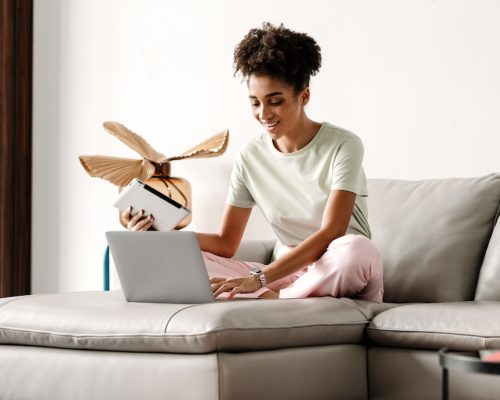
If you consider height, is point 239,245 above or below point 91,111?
below

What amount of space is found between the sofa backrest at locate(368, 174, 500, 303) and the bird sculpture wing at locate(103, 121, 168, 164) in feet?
4.18

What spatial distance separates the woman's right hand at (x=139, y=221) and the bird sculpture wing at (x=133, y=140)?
1.20 m

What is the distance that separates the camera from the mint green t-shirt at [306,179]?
2.62 meters

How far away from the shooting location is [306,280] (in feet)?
8.15

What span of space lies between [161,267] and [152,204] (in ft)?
1.04

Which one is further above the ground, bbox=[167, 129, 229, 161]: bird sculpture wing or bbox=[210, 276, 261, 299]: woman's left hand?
bbox=[167, 129, 229, 161]: bird sculpture wing

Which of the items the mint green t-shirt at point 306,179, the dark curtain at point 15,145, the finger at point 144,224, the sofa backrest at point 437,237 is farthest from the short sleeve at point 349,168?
the dark curtain at point 15,145

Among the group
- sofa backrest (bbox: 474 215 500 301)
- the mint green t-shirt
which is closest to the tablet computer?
the mint green t-shirt

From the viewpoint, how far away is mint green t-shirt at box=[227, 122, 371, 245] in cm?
262

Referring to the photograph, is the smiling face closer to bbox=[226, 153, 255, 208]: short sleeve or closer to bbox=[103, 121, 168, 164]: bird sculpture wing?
bbox=[226, 153, 255, 208]: short sleeve

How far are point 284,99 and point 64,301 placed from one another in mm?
847

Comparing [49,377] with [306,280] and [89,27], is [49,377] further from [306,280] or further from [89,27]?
[89,27]

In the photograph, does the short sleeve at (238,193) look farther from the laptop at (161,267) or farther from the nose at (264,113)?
the laptop at (161,267)

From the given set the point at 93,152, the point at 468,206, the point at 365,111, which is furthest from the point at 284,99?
the point at 93,152
